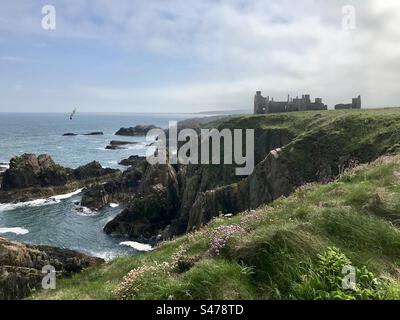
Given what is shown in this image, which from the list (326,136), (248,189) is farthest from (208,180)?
(326,136)

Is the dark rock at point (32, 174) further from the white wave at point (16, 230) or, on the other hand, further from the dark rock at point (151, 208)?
the dark rock at point (151, 208)

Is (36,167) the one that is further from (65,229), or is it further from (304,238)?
(304,238)

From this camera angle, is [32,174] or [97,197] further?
[32,174]

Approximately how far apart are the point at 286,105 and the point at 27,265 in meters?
65.9

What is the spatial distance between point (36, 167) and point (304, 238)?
72513 millimetres

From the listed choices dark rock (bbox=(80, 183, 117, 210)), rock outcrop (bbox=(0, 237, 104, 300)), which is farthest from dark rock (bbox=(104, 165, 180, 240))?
rock outcrop (bbox=(0, 237, 104, 300))

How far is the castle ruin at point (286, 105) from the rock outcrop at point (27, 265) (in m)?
57.9

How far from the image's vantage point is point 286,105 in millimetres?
86438

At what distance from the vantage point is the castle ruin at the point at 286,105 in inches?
3270

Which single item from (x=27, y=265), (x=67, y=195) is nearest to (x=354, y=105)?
(x=67, y=195)

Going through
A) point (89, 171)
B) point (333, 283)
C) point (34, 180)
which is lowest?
point (34, 180)

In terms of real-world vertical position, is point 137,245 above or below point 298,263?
below

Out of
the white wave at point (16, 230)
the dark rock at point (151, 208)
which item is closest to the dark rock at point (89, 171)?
the dark rock at point (151, 208)

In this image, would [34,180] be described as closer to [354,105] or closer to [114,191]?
[114,191]
